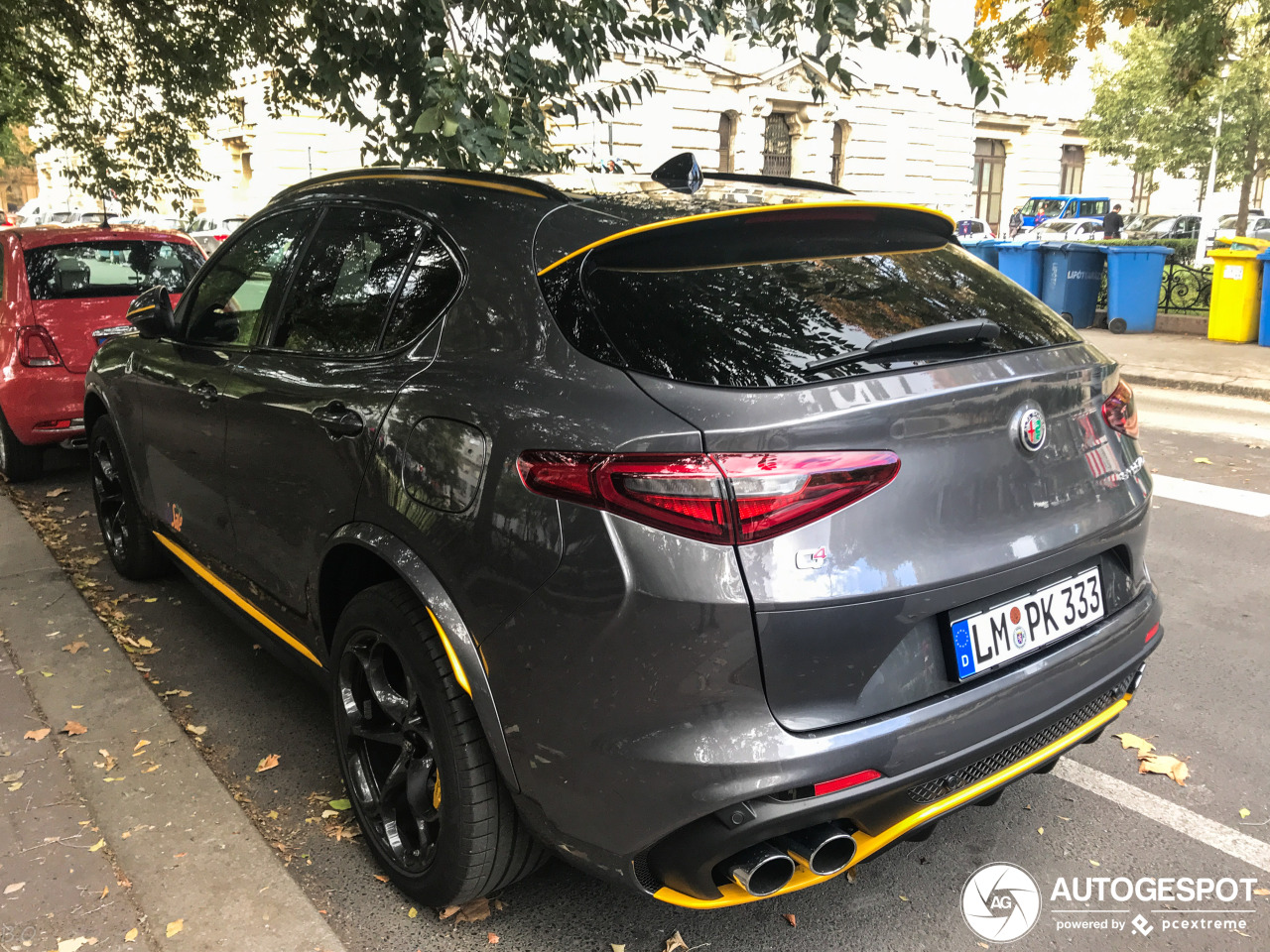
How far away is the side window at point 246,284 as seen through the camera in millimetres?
3484

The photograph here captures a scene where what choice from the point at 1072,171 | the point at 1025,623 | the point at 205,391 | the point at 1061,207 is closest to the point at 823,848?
the point at 1025,623

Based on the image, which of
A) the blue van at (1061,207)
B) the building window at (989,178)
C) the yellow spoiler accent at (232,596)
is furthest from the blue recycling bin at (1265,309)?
the building window at (989,178)

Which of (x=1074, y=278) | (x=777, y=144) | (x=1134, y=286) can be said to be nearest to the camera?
(x=1134, y=286)

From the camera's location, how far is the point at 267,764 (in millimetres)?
3512

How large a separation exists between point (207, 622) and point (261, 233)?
182 cm

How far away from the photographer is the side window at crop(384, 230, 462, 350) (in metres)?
2.71

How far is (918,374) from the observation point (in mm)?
2217

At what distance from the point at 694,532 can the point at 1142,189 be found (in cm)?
4854

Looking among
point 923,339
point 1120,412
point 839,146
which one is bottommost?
point 1120,412

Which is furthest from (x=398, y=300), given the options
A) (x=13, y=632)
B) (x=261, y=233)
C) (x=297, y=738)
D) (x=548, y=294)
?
(x=13, y=632)

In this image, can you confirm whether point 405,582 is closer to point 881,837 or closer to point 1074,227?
point 881,837

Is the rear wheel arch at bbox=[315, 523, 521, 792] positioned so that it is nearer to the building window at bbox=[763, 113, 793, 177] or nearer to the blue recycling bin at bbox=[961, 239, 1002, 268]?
the blue recycling bin at bbox=[961, 239, 1002, 268]

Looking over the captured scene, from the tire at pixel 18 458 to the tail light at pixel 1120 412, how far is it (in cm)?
675

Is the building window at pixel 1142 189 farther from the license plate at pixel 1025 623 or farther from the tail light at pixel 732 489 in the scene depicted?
the tail light at pixel 732 489
